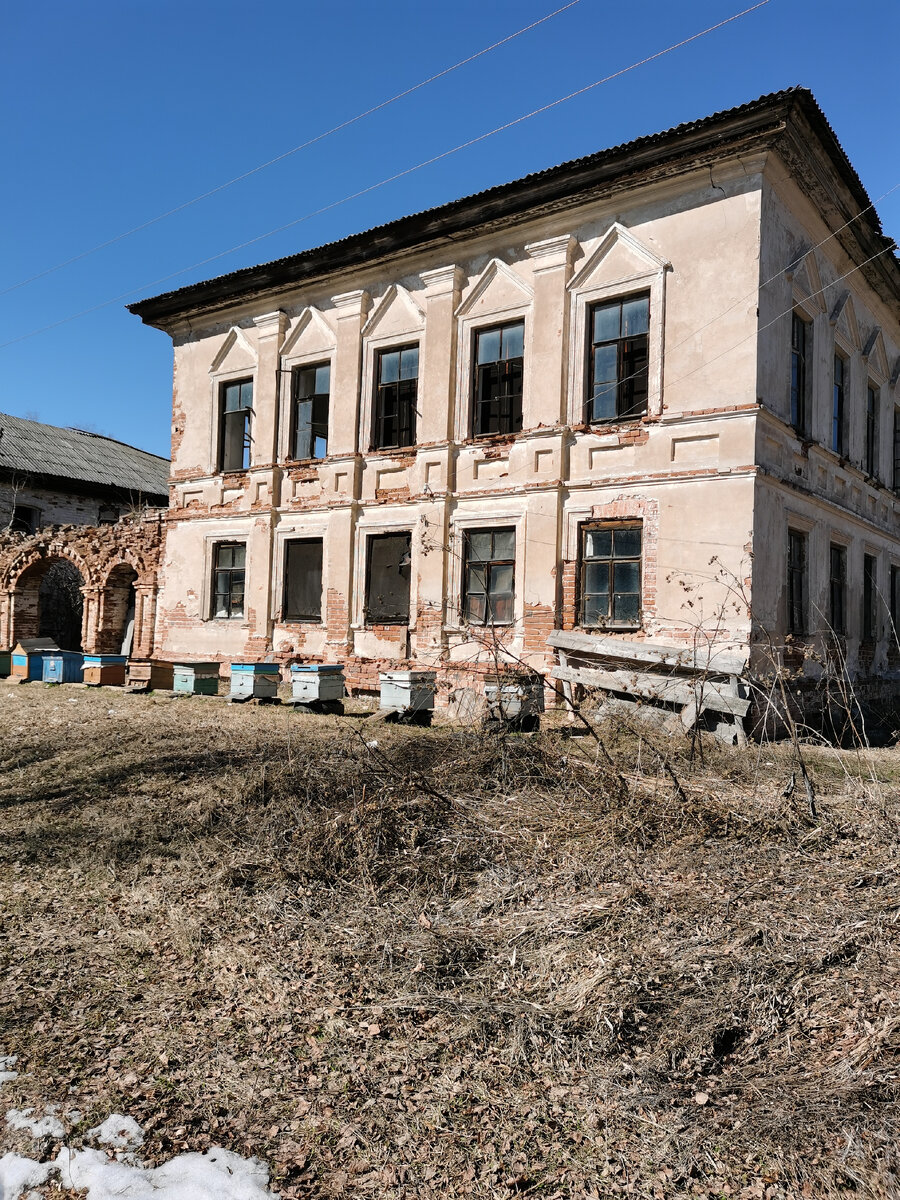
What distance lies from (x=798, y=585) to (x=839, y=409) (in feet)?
13.4

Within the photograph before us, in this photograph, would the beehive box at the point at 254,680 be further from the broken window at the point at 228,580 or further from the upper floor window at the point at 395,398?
the upper floor window at the point at 395,398

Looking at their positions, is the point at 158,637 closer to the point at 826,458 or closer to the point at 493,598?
the point at 493,598

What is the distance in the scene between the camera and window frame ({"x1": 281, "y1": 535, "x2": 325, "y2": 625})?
1580 cm

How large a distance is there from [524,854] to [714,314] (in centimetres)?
913

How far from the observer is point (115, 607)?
65.4ft

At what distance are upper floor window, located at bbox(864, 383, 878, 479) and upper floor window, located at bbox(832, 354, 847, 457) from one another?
1.31 m

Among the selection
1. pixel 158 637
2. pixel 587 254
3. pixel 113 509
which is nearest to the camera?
pixel 587 254

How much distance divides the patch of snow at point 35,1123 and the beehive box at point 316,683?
10.2m

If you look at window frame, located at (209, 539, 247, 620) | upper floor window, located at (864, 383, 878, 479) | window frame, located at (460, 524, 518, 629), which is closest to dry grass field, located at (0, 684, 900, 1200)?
window frame, located at (460, 524, 518, 629)

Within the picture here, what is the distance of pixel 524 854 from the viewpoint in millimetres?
5344

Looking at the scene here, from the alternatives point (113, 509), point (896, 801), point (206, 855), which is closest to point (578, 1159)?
point (206, 855)

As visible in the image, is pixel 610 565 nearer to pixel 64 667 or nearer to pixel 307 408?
pixel 307 408

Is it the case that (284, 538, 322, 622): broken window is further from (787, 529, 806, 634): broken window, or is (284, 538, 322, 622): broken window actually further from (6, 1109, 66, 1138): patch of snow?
(6, 1109, 66, 1138): patch of snow

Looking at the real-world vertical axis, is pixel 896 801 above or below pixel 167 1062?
above
